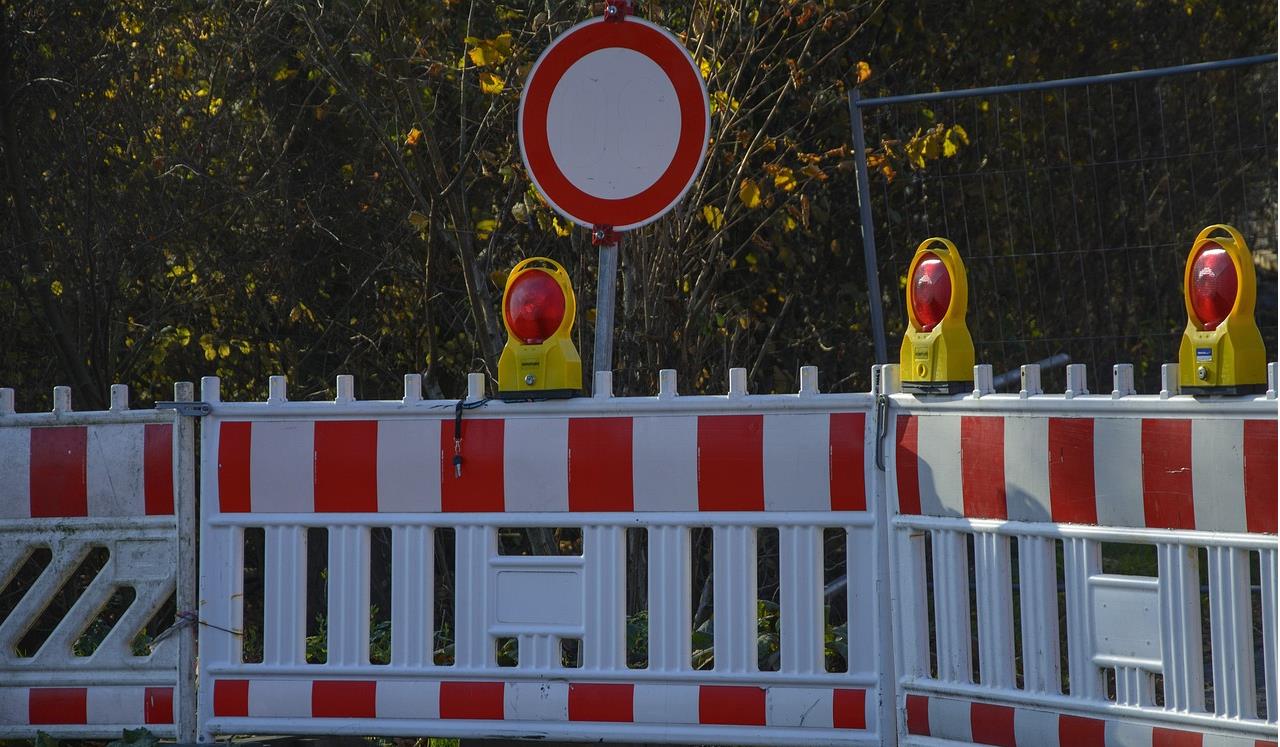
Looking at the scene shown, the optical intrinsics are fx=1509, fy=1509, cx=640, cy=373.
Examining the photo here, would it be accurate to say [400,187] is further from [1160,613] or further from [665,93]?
[1160,613]

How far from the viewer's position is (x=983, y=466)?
4277 mm

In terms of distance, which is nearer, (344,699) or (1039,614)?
(1039,614)

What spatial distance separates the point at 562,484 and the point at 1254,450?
1.96 m

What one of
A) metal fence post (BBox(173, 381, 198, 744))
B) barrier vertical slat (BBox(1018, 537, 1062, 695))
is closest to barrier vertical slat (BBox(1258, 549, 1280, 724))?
barrier vertical slat (BBox(1018, 537, 1062, 695))

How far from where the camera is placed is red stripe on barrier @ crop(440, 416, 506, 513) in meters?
4.64

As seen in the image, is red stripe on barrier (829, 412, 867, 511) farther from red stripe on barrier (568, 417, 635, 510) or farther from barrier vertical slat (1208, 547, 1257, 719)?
barrier vertical slat (1208, 547, 1257, 719)

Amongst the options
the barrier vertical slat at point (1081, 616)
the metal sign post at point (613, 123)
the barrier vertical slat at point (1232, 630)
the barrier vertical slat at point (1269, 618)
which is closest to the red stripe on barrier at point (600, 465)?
the metal sign post at point (613, 123)

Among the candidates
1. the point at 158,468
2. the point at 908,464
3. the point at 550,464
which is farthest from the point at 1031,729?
the point at 158,468

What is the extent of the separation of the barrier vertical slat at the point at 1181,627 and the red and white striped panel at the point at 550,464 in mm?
895

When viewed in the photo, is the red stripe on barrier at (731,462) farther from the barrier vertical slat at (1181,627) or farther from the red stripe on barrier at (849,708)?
the barrier vertical slat at (1181,627)

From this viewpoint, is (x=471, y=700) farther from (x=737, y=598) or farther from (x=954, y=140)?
(x=954, y=140)

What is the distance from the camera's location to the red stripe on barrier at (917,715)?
4.40m

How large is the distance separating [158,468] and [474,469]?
3.37ft

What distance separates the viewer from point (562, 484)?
15.1 feet
